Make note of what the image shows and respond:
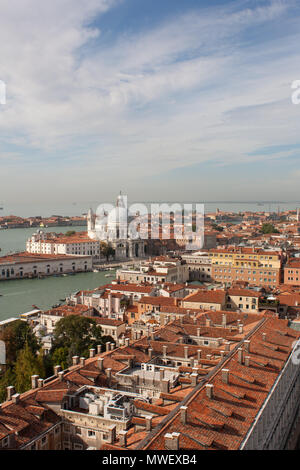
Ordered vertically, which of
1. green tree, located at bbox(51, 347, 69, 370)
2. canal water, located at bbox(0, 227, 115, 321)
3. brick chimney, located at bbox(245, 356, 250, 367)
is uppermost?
brick chimney, located at bbox(245, 356, 250, 367)

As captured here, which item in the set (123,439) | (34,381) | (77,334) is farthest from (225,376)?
(77,334)

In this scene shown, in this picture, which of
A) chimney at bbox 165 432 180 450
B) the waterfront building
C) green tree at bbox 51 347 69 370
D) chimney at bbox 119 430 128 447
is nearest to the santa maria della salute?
green tree at bbox 51 347 69 370

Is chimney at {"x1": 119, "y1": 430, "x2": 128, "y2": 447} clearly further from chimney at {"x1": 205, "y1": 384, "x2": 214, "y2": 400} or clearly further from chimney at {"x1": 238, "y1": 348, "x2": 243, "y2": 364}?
chimney at {"x1": 238, "y1": 348, "x2": 243, "y2": 364}

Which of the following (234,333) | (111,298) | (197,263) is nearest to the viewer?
(234,333)

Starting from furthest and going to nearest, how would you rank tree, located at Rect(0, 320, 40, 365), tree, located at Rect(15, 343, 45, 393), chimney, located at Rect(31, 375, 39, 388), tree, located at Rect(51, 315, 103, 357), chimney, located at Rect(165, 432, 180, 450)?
tree, located at Rect(0, 320, 40, 365)
tree, located at Rect(51, 315, 103, 357)
tree, located at Rect(15, 343, 45, 393)
chimney, located at Rect(31, 375, 39, 388)
chimney, located at Rect(165, 432, 180, 450)

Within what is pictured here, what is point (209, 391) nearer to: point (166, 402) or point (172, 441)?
point (166, 402)

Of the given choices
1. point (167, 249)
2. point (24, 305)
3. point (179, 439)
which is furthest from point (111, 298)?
point (167, 249)
